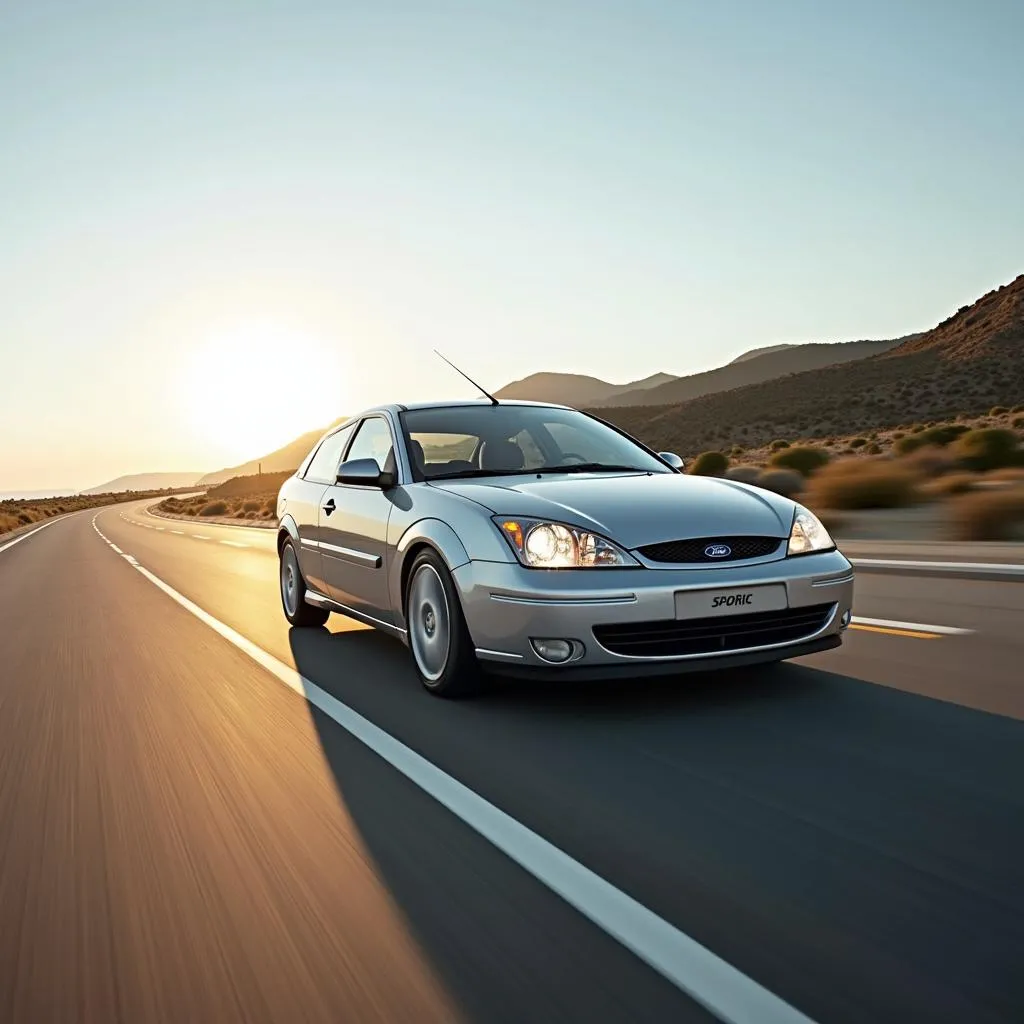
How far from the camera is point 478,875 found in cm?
332

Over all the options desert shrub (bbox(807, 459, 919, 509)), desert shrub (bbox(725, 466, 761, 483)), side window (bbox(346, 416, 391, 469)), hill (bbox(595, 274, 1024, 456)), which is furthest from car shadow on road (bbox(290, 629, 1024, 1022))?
hill (bbox(595, 274, 1024, 456))

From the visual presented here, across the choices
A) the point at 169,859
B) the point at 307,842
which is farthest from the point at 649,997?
the point at 169,859

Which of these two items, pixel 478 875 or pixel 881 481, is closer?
pixel 478 875

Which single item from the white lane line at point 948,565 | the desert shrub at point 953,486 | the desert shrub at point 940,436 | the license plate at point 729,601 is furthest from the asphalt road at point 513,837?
the desert shrub at point 940,436

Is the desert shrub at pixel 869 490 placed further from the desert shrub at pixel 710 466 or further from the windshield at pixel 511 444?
the windshield at pixel 511 444

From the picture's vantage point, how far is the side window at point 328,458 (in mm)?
8078

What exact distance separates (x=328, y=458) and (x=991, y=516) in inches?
359

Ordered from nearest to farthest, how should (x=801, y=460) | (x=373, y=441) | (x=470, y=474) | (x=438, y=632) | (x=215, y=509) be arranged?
(x=438, y=632) < (x=470, y=474) < (x=373, y=441) < (x=801, y=460) < (x=215, y=509)

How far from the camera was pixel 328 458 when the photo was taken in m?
8.38

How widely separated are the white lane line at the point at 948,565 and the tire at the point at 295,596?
533cm

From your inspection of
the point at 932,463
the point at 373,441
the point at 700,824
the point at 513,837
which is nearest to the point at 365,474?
the point at 373,441

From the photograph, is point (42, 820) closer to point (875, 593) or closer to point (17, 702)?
point (17, 702)

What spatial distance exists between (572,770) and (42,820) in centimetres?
197

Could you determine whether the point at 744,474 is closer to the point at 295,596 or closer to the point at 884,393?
the point at 295,596
